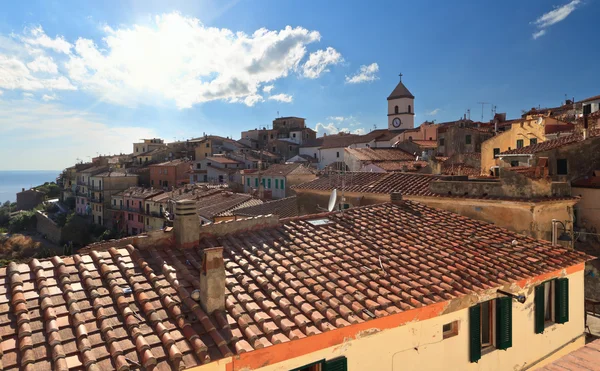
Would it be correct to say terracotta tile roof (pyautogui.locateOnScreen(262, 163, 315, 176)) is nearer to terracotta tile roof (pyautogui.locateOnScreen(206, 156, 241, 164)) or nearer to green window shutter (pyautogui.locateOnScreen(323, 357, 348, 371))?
terracotta tile roof (pyautogui.locateOnScreen(206, 156, 241, 164))

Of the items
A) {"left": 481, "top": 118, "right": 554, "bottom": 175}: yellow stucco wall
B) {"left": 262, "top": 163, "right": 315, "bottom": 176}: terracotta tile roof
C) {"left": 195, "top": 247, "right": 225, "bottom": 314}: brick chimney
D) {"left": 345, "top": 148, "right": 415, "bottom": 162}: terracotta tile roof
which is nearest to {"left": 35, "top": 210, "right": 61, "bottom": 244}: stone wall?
{"left": 262, "top": 163, "right": 315, "bottom": 176}: terracotta tile roof

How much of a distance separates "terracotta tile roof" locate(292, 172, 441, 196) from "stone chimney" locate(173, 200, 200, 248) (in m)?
6.66

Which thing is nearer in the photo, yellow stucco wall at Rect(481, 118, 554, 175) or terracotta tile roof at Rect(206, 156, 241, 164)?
yellow stucco wall at Rect(481, 118, 554, 175)

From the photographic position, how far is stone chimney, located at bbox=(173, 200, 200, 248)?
707 cm

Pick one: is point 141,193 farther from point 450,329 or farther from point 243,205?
point 450,329

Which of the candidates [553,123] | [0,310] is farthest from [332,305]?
[553,123]

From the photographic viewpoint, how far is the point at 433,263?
25.0 feet

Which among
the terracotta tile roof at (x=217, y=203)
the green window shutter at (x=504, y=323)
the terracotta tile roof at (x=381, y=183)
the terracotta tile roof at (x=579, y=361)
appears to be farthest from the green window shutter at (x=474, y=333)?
the terracotta tile roof at (x=217, y=203)

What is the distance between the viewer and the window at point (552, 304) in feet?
26.3

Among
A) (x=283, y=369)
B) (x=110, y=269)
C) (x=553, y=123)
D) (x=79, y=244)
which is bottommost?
(x=79, y=244)

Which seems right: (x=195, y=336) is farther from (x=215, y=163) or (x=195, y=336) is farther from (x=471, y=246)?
(x=215, y=163)

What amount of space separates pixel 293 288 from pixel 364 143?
49.8m

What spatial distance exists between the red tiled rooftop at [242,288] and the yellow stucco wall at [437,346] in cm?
19

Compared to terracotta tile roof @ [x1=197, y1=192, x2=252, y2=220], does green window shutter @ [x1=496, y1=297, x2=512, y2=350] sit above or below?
below
